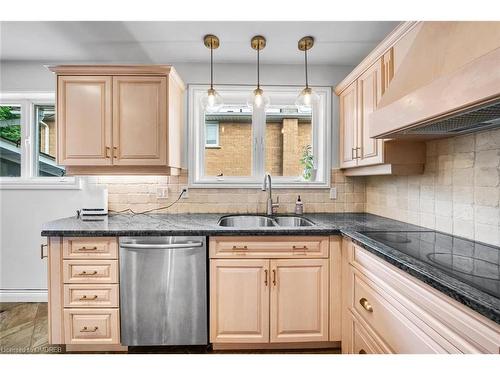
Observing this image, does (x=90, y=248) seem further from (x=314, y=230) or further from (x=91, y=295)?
(x=314, y=230)

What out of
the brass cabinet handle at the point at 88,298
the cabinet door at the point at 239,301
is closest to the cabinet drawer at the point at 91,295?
the brass cabinet handle at the point at 88,298

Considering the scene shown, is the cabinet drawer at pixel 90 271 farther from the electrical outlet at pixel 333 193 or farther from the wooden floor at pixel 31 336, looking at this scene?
the electrical outlet at pixel 333 193

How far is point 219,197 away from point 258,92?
109cm

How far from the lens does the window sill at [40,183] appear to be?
2674 millimetres

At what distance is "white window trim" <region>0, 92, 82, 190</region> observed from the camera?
105 inches

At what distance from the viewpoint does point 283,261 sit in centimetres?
185

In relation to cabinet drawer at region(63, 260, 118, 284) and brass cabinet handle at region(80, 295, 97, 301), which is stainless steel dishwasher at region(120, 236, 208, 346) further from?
brass cabinet handle at region(80, 295, 97, 301)

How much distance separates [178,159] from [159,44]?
99 cm

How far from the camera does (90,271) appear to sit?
5.97ft

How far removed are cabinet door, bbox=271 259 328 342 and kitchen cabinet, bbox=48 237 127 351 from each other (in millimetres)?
1092

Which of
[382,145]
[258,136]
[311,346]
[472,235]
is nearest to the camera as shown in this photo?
[472,235]

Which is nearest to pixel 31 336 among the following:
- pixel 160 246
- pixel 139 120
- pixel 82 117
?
pixel 160 246
